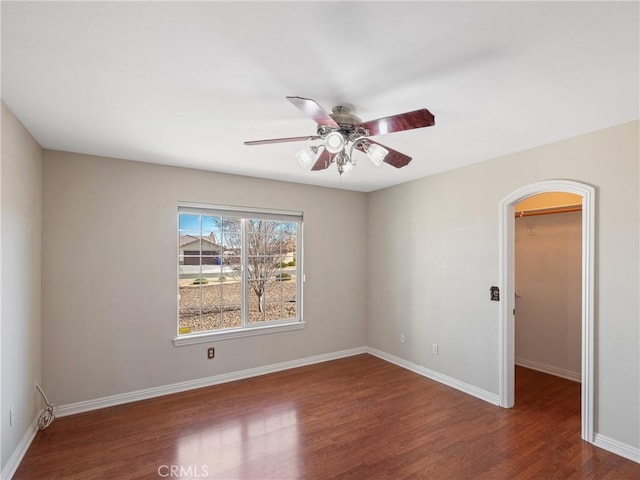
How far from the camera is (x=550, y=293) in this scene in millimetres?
4117

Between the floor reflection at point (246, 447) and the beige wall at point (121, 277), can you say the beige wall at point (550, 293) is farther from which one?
the floor reflection at point (246, 447)

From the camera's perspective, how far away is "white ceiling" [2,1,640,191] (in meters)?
1.34

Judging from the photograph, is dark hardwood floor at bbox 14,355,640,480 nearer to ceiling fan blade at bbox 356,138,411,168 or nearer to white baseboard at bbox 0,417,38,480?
white baseboard at bbox 0,417,38,480

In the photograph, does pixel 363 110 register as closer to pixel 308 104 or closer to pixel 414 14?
pixel 308 104

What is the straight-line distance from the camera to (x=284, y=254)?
4.41 metres

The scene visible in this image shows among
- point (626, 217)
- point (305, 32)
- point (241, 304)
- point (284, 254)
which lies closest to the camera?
point (305, 32)

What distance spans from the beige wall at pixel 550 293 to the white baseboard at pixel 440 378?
1.33 m

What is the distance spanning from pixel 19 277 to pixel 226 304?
1.98m

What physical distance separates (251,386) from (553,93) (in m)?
3.75

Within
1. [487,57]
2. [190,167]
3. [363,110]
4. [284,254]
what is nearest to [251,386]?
[284,254]

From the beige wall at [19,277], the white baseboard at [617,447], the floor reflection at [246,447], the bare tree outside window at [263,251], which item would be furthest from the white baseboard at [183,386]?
the white baseboard at [617,447]

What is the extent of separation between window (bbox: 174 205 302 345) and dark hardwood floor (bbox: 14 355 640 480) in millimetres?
771

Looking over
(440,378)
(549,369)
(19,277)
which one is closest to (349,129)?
(19,277)

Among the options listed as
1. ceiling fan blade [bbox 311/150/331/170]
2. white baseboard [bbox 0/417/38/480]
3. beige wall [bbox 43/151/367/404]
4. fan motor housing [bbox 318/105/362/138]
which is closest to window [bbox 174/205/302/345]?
beige wall [bbox 43/151/367/404]
